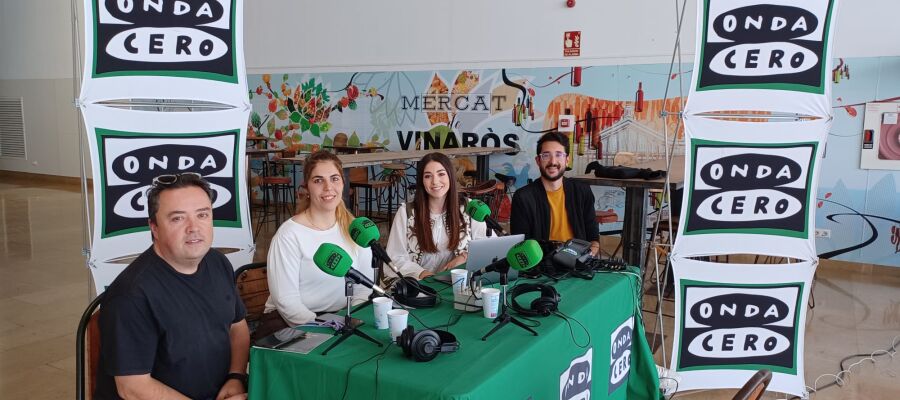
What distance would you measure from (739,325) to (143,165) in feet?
9.91

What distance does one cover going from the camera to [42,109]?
12.6 m

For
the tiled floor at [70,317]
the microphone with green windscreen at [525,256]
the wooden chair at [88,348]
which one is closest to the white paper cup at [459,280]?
the microphone with green windscreen at [525,256]

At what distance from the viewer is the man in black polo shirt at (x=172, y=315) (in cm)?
182

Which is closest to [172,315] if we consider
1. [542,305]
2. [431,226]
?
[542,305]

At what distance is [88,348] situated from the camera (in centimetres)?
225

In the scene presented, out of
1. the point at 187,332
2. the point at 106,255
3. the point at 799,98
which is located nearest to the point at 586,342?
the point at 187,332

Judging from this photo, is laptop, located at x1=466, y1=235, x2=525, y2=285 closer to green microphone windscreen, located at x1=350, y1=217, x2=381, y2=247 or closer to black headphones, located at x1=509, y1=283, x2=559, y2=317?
black headphones, located at x1=509, y1=283, x2=559, y2=317

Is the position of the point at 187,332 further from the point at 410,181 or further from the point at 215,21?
the point at 410,181

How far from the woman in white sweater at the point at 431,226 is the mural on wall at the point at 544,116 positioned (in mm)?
2690

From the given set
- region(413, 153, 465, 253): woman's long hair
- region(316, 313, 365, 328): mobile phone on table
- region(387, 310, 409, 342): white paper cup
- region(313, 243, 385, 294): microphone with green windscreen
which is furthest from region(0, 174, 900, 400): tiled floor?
region(313, 243, 385, 294): microphone with green windscreen

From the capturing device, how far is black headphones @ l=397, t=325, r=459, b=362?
1838 mm

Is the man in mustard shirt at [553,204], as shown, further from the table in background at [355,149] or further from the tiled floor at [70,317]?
the table in background at [355,149]

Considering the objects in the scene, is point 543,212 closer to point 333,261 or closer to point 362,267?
point 362,267

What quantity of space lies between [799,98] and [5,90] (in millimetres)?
14984
